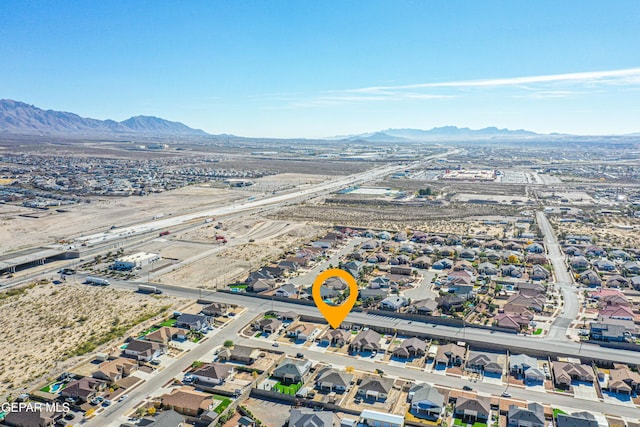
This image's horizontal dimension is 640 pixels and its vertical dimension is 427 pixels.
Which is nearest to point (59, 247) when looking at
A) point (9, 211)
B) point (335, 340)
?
point (9, 211)

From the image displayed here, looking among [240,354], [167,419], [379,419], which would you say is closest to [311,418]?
[379,419]

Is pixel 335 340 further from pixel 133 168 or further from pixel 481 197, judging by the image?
pixel 133 168

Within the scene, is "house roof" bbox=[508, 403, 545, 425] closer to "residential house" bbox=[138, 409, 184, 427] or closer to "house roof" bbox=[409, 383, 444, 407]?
"house roof" bbox=[409, 383, 444, 407]

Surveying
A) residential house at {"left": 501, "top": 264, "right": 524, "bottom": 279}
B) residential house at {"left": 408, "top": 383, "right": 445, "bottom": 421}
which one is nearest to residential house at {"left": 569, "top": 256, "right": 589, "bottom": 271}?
residential house at {"left": 501, "top": 264, "right": 524, "bottom": 279}

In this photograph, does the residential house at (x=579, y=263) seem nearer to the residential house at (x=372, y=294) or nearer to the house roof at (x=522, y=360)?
the residential house at (x=372, y=294)

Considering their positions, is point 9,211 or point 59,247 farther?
point 9,211
